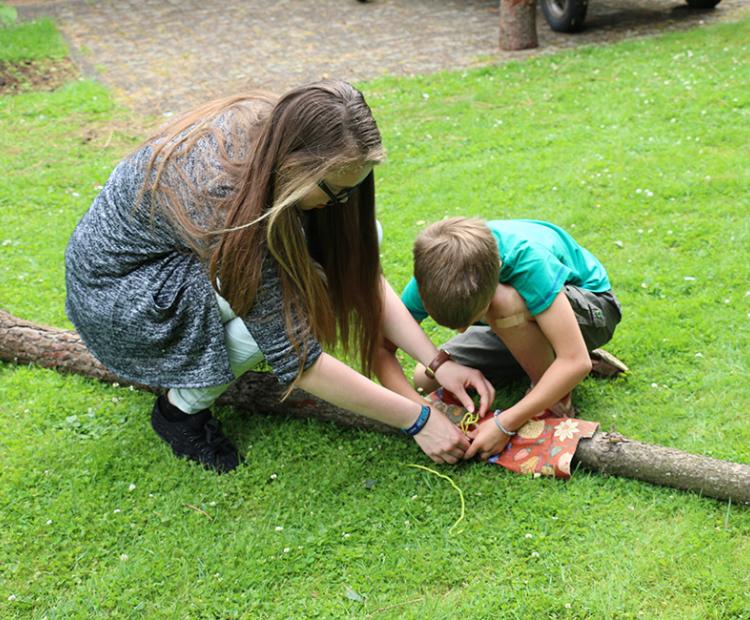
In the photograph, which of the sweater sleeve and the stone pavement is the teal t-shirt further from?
the stone pavement

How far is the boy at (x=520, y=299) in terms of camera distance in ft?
A: 8.52

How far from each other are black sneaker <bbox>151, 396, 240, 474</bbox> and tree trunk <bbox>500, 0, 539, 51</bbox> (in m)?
5.35

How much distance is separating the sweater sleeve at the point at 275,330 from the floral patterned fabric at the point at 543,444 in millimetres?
664

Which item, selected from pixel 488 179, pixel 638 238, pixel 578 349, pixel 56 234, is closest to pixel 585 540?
pixel 578 349

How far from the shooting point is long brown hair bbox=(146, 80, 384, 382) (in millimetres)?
2328

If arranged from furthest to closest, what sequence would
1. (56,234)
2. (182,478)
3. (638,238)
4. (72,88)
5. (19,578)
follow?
(72,88) < (56,234) < (638,238) < (182,478) < (19,578)

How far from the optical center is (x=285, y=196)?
2350 millimetres

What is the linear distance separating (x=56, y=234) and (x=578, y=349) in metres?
3.12

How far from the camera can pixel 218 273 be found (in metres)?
2.48

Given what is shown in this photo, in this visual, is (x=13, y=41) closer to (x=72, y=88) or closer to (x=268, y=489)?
(x=72, y=88)

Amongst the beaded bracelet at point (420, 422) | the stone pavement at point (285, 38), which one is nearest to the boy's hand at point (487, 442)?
the beaded bracelet at point (420, 422)

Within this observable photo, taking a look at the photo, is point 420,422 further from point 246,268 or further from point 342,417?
point 246,268

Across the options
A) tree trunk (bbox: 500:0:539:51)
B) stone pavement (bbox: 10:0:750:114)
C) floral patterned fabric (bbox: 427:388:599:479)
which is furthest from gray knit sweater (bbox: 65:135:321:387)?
tree trunk (bbox: 500:0:539:51)

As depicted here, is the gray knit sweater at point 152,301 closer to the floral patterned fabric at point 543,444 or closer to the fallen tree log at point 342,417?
the fallen tree log at point 342,417
